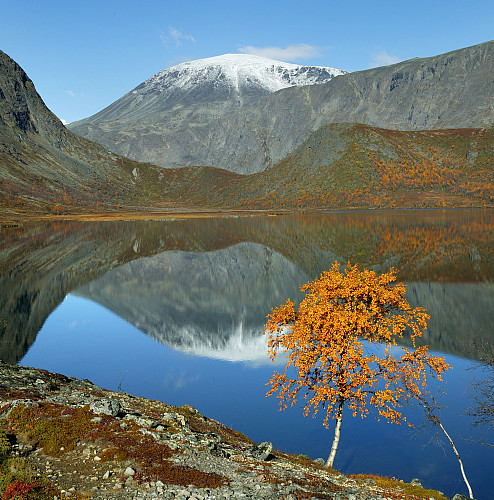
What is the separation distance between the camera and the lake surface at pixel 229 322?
75.2 ft

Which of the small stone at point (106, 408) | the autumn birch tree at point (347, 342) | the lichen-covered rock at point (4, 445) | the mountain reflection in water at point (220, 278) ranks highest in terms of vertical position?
the mountain reflection in water at point (220, 278)

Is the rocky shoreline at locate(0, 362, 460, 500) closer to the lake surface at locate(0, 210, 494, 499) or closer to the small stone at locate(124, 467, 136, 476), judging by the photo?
the small stone at locate(124, 467, 136, 476)

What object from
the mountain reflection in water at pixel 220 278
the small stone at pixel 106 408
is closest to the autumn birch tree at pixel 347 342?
the small stone at pixel 106 408

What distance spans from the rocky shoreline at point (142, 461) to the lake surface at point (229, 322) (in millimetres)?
4380

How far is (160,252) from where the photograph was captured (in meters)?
97.6

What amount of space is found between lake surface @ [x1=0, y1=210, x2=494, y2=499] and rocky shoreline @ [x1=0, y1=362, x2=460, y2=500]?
14.4 ft

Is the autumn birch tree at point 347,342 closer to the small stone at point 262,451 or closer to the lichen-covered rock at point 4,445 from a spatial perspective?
the small stone at point 262,451

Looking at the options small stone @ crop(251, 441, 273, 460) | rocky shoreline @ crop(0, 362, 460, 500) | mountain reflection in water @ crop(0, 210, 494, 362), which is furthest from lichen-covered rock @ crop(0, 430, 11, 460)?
mountain reflection in water @ crop(0, 210, 494, 362)

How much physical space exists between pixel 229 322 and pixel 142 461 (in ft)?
104

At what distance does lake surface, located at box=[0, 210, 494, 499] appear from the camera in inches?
902

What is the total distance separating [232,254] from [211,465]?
258 ft

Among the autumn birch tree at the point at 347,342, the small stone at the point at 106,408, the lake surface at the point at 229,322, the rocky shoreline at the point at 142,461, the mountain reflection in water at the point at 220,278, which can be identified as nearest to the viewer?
the rocky shoreline at the point at 142,461

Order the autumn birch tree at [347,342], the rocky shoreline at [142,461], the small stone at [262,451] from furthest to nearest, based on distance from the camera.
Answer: the autumn birch tree at [347,342] → the small stone at [262,451] → the rocky shoreline at [142,461]

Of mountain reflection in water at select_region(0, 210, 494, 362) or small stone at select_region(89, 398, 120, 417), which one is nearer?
small stone at select_region(89, 398, 120, 417)
